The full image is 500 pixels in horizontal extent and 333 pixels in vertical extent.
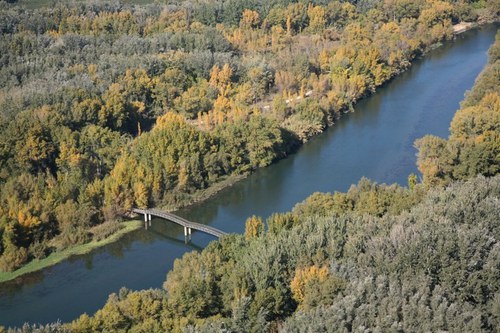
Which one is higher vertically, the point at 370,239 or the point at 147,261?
the point at 370,239

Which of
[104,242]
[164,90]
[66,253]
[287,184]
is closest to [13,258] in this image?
[66,253]

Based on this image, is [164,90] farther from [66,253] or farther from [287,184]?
[66,253]

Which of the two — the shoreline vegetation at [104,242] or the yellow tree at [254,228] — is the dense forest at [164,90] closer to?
the shoreline vegetation at [104,242]

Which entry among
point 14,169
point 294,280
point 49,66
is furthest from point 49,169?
point 294,280

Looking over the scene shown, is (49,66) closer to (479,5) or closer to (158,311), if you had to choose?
(158,311)

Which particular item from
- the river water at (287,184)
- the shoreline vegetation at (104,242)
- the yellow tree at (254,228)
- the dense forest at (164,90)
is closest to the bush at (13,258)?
the dense forest at (164,90)

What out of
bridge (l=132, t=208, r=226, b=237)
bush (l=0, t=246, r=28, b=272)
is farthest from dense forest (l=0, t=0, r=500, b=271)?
bridge (l=132, t=208, r=226, b=237)
